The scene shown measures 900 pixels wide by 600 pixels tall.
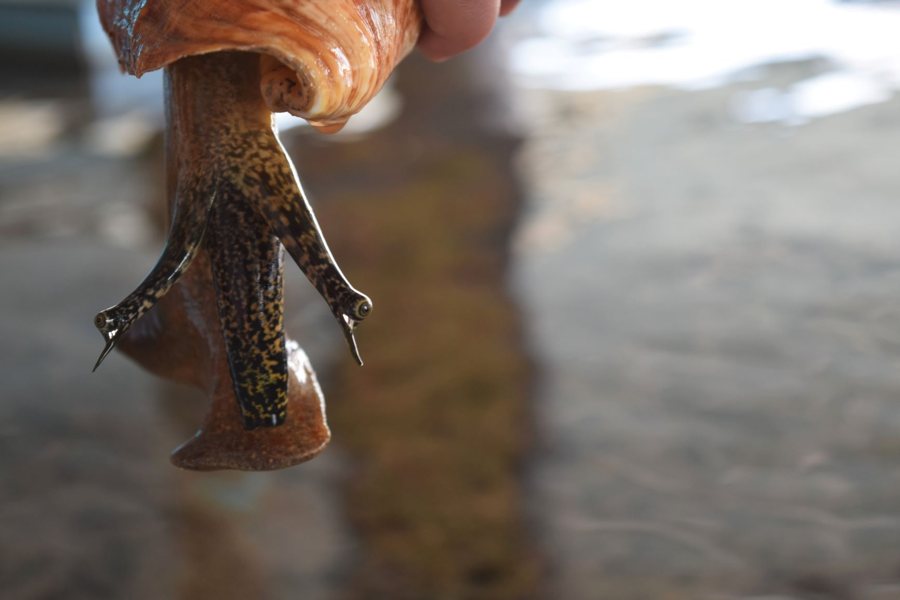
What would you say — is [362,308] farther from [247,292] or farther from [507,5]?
[507,5]

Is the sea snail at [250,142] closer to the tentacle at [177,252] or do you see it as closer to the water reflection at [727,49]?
the tentacle at [177,252]

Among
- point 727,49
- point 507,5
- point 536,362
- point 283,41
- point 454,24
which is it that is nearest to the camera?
point 283,41

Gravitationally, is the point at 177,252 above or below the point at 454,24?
below

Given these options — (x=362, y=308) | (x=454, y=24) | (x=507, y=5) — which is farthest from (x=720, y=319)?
(x=362, y=308)

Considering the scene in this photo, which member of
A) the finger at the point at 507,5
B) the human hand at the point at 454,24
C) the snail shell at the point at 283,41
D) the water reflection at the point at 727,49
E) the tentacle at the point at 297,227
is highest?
the water reflection at the point at 727,49

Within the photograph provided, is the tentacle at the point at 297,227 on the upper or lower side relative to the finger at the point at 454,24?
lower

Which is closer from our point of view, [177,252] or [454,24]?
[177,252]

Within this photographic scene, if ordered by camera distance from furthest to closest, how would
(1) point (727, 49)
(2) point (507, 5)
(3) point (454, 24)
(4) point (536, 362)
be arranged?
(1) point (727, 49) → (4) point (536, 362) → (2) point (507, 5) → (3) point (454, 24)

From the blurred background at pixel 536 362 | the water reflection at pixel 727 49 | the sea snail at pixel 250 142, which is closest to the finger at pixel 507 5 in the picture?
the sea snail at pixel 250 142

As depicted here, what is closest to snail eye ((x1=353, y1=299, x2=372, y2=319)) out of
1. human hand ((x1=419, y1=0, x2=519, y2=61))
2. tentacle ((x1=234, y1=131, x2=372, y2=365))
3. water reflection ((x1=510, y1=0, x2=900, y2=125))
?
tentacle ((x1=234, y1=131, x2=372, y2=365))
